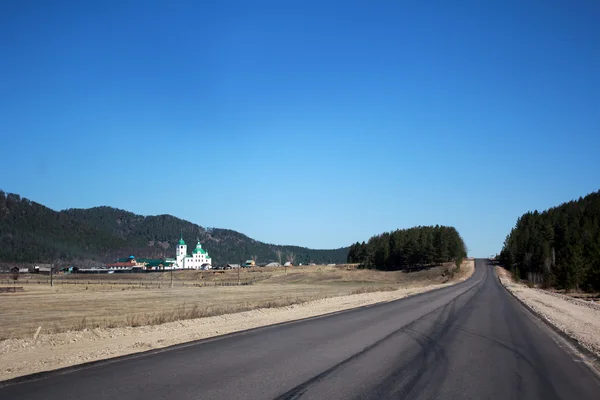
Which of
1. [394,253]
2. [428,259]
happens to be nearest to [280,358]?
[428,259]

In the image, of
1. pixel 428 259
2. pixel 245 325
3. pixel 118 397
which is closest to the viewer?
pixel 118 397

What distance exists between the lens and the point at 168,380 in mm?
9750

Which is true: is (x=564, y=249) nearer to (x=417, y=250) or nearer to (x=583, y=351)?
(x=417, y=250)

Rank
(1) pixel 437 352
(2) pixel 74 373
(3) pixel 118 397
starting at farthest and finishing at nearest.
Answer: (1) pixel 437 352, (2) pixel 74 373, (3) pixel 118 397

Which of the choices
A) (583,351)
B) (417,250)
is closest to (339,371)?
(583,351)

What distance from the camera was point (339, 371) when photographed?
1092 centimetres

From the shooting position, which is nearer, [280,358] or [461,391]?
[461,391]

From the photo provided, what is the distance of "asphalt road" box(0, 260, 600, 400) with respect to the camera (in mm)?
8930

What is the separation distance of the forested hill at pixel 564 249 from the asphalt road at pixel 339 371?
57.4m

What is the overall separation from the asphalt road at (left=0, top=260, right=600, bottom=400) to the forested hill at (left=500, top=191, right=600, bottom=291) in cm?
5737

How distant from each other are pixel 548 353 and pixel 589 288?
64.9 meters

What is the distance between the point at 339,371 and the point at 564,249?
89.7 meters

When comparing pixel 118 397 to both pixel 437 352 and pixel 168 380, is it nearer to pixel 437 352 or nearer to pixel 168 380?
pixel 168 380

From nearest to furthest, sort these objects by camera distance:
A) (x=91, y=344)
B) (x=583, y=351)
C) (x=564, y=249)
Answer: (x=583, y=351)
(x=91, y=344)
(x=564, y=249)
